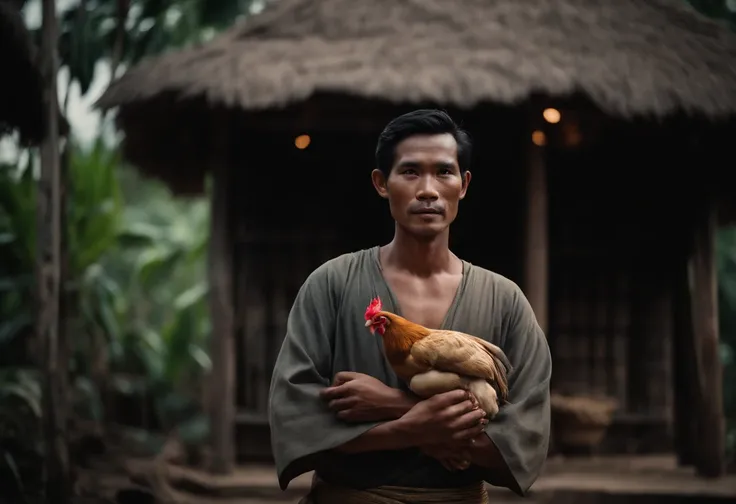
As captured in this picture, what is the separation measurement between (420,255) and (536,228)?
448cm

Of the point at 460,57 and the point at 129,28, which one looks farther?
the point at 129,28

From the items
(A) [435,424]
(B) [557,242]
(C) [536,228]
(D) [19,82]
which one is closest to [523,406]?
(A) [435,424]

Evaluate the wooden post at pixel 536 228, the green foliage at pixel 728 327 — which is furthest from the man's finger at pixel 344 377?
the green foliage at pixel 728 327

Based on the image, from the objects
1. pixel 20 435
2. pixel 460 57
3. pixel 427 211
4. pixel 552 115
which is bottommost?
pixel 20 435

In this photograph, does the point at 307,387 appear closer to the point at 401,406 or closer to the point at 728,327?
the point at 401,406

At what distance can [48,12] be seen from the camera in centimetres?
658

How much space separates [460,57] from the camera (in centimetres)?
664

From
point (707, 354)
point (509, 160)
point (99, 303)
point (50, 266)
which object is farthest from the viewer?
point (99, 303)

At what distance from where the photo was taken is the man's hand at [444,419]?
6.89 ft

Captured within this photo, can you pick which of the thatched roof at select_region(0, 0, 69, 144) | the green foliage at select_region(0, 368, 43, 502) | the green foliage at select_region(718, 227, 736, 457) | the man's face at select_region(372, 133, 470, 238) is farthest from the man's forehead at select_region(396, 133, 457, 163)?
the green foliage at select_region(718, 227, 736, 457)

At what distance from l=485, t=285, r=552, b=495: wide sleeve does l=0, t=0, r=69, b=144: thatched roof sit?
4.34 m

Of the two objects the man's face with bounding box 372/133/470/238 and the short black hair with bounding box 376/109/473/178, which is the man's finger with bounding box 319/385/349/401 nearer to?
the man's face with bounding box 372/133/470/238

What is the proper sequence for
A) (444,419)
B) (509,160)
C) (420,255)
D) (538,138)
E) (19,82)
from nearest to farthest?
(444,419) < (420,255) < (19,82) < (538,138) < (509,160)

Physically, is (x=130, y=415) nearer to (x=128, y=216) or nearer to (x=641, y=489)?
(x=641, y=489)
